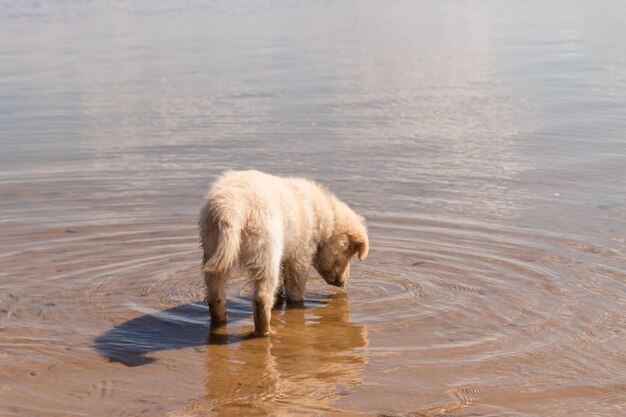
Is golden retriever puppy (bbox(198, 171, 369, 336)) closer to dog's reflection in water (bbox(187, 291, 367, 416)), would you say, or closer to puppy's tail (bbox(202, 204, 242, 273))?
puppy's tail (bbox(202, 204, 242, 273))

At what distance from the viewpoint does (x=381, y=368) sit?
678 cm

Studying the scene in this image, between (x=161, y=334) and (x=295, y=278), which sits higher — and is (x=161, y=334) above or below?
below

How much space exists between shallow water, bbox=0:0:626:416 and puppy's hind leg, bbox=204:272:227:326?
0.47 ft

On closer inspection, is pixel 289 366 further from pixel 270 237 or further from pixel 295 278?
pixel 295 278

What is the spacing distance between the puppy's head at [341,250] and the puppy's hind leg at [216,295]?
1281 mm

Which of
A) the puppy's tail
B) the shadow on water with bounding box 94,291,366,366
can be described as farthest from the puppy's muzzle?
the puppy's tail

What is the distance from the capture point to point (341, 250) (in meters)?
8.62

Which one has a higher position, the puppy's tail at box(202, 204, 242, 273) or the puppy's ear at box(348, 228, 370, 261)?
the puppy's tail at box(202, 204, 242, 273)

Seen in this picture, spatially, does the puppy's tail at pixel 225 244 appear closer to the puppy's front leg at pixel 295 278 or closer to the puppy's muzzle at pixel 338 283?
the puppy's front leg at pixel 295 278

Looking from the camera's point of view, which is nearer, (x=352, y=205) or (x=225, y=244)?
(x=225, y=244)

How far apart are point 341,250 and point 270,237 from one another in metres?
1.40

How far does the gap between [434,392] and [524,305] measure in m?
1.95

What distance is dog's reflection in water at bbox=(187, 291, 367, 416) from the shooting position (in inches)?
243

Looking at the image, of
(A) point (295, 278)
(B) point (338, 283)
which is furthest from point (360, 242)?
(A) point (295, 278)
